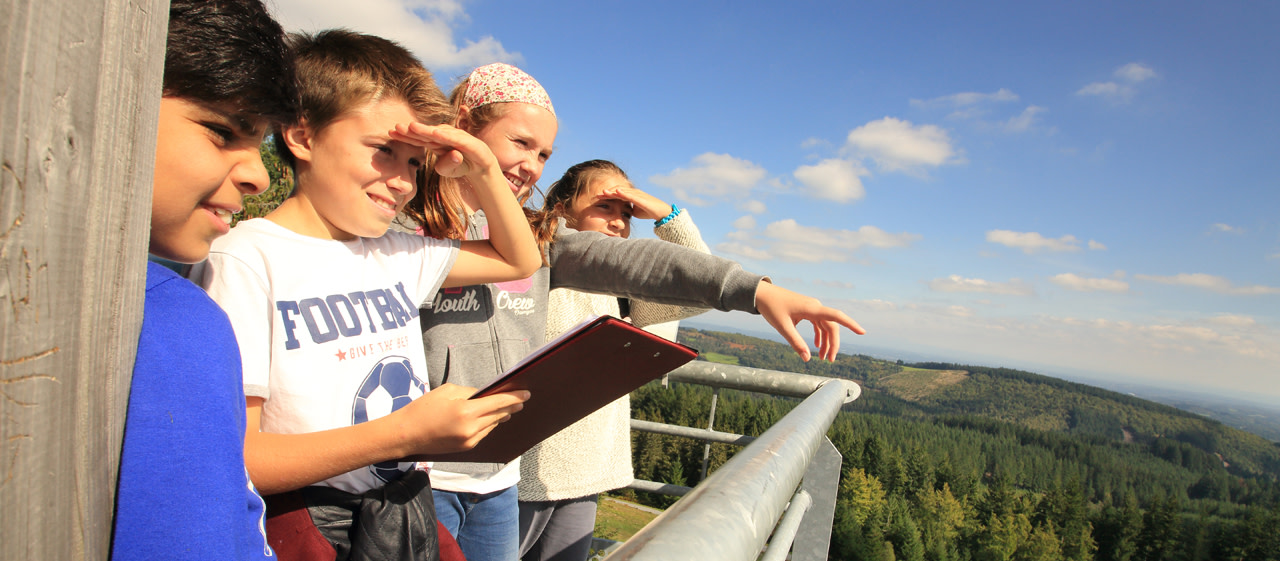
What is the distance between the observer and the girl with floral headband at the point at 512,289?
1.51m

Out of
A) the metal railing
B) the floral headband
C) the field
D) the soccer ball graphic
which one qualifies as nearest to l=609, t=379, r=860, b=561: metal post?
the metal railing

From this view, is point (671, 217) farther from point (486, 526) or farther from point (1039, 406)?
point (1039, 406)

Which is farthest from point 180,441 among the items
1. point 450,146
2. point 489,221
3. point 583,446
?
point 583,446

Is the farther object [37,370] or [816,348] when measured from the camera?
[816,348]

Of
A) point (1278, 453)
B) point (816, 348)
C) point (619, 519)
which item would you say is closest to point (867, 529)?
point (619, 519)

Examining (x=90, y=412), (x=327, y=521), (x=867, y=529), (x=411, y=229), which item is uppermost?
(x=411, y=229)

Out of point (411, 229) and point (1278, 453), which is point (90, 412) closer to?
point (411, 229)

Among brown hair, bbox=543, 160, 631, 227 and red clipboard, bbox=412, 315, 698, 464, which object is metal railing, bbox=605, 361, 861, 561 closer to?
red clipboard, bbox=412, 315, 698, 464

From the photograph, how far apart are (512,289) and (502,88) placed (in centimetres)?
53

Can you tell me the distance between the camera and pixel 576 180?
2.52 metres

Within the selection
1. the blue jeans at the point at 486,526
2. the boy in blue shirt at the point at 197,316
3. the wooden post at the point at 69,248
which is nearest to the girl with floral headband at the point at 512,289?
the blue jeans at the point at 486,526

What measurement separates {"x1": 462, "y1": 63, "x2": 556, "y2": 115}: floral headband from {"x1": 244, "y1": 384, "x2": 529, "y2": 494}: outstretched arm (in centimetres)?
96

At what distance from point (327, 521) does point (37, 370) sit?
30.6 inches

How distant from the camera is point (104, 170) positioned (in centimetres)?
42
